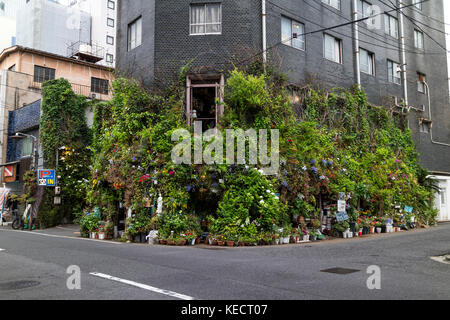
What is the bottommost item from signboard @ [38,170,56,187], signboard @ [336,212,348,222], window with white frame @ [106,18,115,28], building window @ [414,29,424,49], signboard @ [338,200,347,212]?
signboard @ [336,212,348,222]

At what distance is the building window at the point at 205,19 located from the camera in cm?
1852

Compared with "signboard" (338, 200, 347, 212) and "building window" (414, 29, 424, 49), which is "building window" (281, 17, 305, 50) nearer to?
"signboard" (338, 200, 347, 212)

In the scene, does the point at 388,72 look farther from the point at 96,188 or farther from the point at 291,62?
the point at 96,188

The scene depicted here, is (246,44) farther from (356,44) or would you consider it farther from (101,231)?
(101,231)

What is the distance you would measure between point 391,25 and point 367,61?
476 centimetres

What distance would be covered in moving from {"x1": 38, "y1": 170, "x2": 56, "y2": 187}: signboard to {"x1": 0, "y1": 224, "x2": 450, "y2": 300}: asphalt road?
1308 centimetres

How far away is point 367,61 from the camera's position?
2497 cm

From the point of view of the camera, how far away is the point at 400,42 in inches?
1085

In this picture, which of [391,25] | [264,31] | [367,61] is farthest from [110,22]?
[264,31]

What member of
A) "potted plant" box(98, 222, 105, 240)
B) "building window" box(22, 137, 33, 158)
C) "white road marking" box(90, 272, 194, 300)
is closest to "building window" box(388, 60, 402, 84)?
"potted plant" box(98, 222, 105, 240)

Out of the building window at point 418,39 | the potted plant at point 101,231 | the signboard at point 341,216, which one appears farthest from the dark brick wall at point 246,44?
the signboard at point 341,216

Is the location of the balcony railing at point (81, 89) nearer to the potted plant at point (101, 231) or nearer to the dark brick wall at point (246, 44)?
the dark brick wall at point (246, 44)

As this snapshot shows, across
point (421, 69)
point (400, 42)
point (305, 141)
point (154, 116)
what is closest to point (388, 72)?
point (400, 42)

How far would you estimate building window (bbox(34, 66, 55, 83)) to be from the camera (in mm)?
32188
